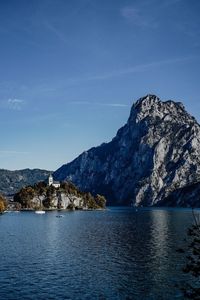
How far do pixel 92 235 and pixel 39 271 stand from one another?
218 ft

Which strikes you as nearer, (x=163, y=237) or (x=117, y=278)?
(x=117, y=278)

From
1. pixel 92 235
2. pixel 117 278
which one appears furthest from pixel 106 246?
pixel 117 278

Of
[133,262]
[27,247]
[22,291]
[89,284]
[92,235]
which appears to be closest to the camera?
[22,291]

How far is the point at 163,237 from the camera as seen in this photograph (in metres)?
135

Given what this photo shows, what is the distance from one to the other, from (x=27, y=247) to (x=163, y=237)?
46843 mm

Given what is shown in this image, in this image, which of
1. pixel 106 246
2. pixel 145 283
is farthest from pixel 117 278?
pixel 106 246

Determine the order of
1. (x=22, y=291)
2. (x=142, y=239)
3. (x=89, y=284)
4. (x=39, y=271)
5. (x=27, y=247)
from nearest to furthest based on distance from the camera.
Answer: (x=22, y=291)
(x=89, y=284)
(x=39, y=271)
(x=27, y=247)
(x=142, y=239)

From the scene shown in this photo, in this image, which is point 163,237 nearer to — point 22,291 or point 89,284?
point 89,284

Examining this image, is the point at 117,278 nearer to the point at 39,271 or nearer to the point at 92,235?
the point at 39,271

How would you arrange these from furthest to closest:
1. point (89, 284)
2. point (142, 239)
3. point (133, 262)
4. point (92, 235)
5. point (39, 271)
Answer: point (92, 235)
point (142, 239)
point (133, 262)
point (39, 271)
point (89, 284)

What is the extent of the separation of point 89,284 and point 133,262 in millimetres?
21949

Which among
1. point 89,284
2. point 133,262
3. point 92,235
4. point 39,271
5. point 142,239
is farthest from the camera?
→ point 92,235

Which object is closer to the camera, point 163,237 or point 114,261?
point 114,261

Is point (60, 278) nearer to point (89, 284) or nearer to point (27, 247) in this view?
point (89, 284)
